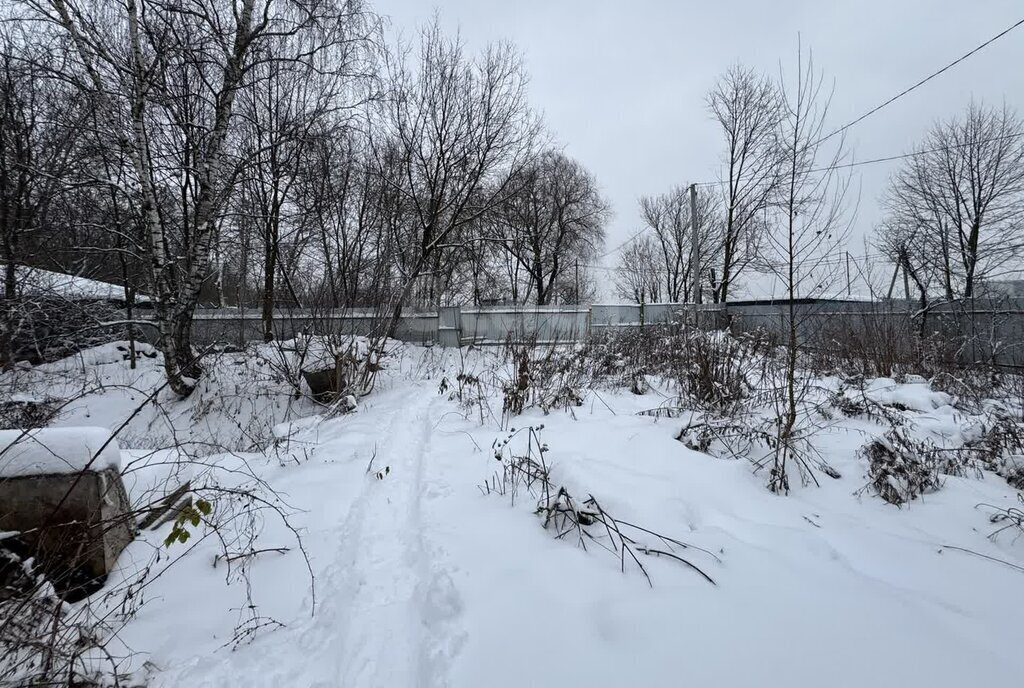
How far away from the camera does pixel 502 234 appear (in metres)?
27.6

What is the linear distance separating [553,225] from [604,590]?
28.7m

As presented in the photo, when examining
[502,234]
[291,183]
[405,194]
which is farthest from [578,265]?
[291,183]

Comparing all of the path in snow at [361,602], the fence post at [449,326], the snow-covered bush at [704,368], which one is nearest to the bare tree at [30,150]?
the path in snow at [361,602]

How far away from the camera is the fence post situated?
17.5 m

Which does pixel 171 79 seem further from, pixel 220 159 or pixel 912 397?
pixel 912 397

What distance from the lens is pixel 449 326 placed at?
17641 millimetres

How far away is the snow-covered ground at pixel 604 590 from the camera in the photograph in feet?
5.00

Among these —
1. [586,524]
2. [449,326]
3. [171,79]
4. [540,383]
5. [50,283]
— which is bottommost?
[586,524]

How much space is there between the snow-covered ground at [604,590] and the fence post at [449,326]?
14.0 metres

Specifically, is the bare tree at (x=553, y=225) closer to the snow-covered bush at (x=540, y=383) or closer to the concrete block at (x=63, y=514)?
the snow-covered bush at (x=540, y=383)

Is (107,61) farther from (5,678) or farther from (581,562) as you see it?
(581,562)

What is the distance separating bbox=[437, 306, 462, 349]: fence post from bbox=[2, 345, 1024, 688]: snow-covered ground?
46.1 ft

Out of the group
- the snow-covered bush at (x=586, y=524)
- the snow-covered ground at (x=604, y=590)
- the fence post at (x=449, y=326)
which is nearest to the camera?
the snow-covered ground at (x=604, y=590)

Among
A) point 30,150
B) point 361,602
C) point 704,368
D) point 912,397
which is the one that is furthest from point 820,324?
point 30,150
